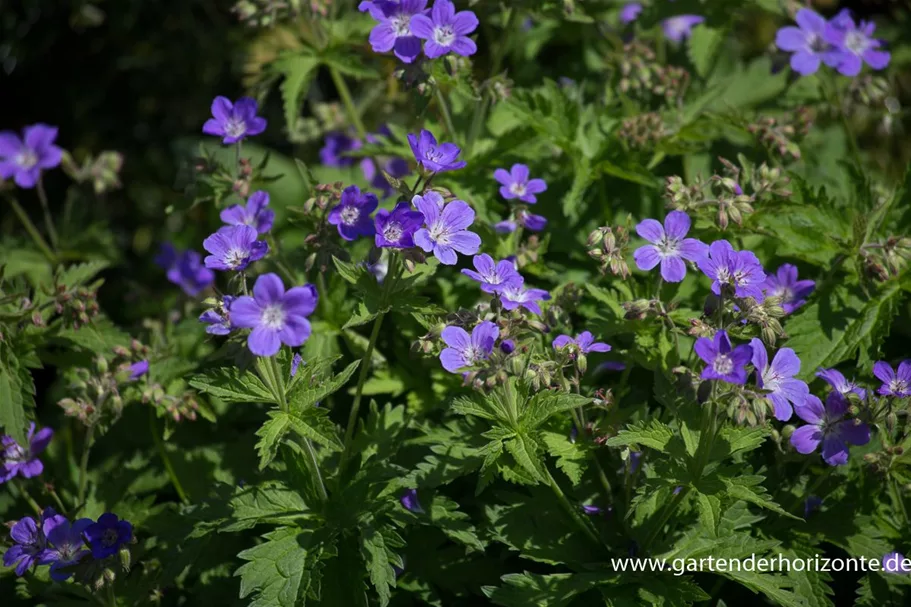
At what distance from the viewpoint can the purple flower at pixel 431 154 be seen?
10.7 feet

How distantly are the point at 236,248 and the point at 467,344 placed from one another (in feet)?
3.18

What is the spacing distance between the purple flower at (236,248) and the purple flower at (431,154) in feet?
2.33

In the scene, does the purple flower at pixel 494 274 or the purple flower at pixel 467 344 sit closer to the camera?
the purple flower at pixel 467 344

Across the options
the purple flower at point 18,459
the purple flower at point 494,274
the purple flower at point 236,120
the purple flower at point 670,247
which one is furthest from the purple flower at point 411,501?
the purple flower at point 236,120

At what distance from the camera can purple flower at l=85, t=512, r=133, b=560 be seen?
349 cm

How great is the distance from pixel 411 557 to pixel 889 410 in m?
2.25

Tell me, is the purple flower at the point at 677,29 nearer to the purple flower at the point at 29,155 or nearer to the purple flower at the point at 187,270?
the purple flower at the point at 187,270

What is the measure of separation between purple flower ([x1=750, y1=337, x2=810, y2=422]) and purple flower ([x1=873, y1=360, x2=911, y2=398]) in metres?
0.48

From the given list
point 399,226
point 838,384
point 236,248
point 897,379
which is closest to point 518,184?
point 399,226

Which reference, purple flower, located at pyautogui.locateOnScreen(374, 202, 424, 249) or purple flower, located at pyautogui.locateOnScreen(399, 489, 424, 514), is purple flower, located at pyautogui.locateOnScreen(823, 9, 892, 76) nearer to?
purple flower, located at pyautogui.locateOnScreen(374, 202, 424, 249)

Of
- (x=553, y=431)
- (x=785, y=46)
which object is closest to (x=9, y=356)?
(x=553, y=431)

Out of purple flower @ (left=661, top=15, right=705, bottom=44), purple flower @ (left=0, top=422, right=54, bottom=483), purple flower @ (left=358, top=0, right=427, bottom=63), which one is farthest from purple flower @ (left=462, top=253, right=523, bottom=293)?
purple flower @ (left=661, top=15, right=705, bottom=44)

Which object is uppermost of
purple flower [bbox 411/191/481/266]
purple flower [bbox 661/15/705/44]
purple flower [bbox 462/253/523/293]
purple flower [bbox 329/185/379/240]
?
purple flower [bbox 411/191/481/266]

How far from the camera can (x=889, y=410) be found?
11.1ft
